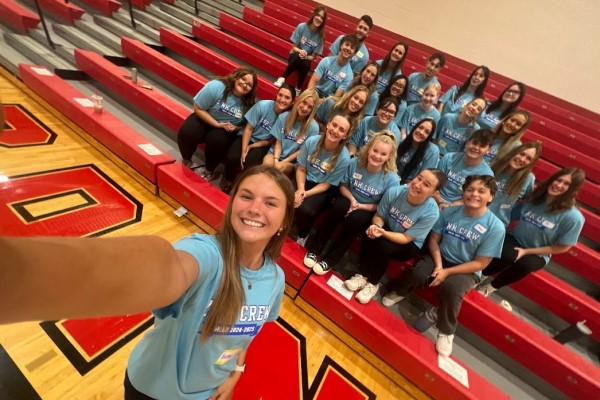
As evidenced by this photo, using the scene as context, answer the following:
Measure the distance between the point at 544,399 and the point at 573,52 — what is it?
4977mm

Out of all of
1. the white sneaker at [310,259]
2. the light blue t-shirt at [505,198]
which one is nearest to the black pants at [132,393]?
the white sneaker at [310,259]

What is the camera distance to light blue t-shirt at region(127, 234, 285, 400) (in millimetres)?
676

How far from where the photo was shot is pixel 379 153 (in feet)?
6.13

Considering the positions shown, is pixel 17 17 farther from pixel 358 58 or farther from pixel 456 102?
pixel 456 102

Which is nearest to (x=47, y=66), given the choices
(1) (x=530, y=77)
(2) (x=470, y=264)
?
(2) (x=470, y=264)

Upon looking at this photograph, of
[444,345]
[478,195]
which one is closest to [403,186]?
[478,195]

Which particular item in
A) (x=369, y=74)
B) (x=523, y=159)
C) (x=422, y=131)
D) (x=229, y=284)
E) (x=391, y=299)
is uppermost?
(x=369, y=74)

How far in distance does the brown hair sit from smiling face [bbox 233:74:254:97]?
2.37 meters

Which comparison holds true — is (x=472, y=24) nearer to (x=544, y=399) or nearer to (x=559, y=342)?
(x=559, y=342)

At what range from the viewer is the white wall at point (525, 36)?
13.7 ft

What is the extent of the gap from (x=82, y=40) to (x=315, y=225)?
Result: 13.1 ft

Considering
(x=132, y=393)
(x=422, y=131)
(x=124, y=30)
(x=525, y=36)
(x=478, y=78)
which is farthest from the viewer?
(x=525, y=36)

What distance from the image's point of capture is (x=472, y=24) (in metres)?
4.66

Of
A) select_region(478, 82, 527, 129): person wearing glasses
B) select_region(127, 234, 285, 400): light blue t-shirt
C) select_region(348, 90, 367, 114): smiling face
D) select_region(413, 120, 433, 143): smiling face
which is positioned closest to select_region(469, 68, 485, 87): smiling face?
select_region(478, 82, 527, 129): person wearing glasses
